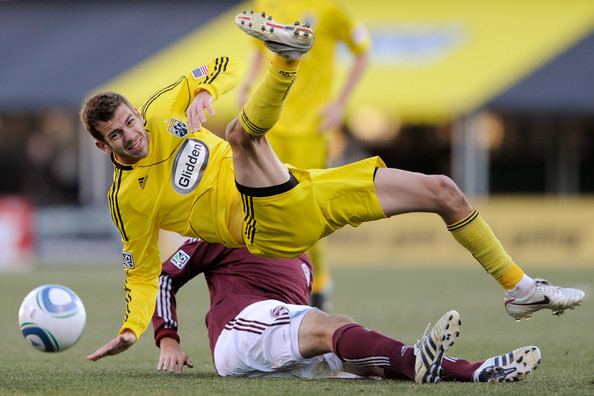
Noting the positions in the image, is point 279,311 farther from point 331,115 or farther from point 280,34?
point 331,115

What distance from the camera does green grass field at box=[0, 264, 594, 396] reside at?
541 centimetres

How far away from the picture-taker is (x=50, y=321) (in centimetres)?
571

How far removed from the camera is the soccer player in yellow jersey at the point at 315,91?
29.6 ft

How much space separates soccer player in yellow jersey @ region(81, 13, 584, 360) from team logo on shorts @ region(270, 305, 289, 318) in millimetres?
287

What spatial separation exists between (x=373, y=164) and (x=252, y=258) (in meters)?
1.04

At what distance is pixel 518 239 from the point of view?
1798 centimetres

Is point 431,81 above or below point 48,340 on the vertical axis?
above

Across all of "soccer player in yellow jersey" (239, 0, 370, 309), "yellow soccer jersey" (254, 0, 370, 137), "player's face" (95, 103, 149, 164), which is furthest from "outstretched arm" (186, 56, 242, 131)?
"yellow soccer jersey" (254, 0, 370, 137)

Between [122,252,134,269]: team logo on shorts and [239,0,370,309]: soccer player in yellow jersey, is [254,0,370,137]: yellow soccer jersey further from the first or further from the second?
[122,252,134,269]: team logo on shorts

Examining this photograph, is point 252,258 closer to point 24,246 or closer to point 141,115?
point 141,115

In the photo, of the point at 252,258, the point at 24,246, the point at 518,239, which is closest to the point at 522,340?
the point at 252,258

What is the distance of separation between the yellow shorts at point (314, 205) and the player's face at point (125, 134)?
2.20 ft

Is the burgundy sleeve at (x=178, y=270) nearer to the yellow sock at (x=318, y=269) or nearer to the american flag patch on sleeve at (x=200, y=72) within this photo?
the american flag patch on sleeve at (x=200, y=72)

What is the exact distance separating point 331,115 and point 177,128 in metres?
2.81
